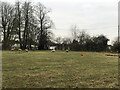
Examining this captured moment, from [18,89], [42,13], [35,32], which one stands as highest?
[42,13]

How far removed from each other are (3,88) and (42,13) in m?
69.3

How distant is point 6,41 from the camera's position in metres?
67.4

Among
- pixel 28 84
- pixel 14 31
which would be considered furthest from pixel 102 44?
pixel 28 84

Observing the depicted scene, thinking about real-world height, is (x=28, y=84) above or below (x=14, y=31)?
below

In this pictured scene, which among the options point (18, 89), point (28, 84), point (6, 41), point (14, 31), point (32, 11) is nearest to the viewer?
point (18, 89)

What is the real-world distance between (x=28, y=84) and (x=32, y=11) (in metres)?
67.2

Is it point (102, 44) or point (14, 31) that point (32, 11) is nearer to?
point (14, 31)

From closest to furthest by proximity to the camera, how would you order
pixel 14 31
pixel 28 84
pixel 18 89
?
pixel 18 89 < pixel 28 84 < pixel 14 31

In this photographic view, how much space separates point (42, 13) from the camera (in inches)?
3088

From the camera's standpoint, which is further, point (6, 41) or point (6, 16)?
point (6, 16)

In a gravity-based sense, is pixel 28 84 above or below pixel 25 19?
below

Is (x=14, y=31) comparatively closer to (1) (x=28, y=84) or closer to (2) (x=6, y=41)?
(2) (x=6, y=41)

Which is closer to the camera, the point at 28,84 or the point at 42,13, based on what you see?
the point at 28,84

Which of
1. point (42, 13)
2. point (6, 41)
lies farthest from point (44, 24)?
point (6, 41)
